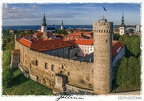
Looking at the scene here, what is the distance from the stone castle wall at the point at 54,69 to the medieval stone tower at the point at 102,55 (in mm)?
861

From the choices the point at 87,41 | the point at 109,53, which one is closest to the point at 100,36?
the point at 109,53

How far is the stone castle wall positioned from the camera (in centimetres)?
1814

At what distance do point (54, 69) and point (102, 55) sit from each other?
5246mm

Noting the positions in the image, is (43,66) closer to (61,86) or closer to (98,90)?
(61,86)

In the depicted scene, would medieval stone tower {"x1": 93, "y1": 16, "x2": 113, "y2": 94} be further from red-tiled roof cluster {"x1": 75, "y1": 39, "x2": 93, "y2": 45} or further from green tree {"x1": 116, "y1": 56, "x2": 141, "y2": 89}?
red-tiled roof cluster {"x1": 75, "y1": 39, "x2": 93, "y2": 45}

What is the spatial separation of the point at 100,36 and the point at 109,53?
1323 millimetres

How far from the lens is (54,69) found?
2050 cm

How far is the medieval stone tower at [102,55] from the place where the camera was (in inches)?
654

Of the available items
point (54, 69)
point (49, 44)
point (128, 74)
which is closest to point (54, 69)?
point (54, 69)

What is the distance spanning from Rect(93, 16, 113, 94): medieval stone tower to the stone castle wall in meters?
0.86

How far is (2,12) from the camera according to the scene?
16.0 metres

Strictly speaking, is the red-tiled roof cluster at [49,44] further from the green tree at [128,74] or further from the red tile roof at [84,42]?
the green tree at [128,74]

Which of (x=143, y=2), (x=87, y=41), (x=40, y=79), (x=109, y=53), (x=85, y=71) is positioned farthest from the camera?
(x=87, y=41)

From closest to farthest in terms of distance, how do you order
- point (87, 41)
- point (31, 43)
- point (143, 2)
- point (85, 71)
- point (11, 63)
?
point (143, 2) → point (85, 71) → point (11, 63) → point (31, 43) → point (87, 41)
